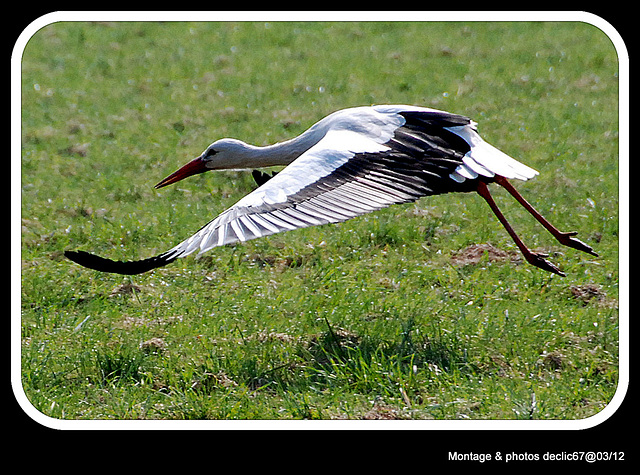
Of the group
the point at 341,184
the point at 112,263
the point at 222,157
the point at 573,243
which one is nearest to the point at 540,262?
the point at 573,243

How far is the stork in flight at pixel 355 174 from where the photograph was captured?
4.20 m

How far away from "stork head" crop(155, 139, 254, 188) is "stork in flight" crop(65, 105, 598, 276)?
0.02 m

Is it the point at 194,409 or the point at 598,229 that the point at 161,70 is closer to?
the point at 598,229

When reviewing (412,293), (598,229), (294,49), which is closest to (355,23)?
(294,49)

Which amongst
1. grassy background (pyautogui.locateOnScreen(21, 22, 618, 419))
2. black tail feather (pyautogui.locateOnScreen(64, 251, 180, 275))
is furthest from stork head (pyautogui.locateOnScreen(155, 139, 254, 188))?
black tail feather (pyautogui.locateOnScreen(64, 251, 180, 275))

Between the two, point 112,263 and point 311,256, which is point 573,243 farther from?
point 112,263

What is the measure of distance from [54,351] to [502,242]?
121 inches

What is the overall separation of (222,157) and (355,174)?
5.91 feet

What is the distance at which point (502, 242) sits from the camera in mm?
6117

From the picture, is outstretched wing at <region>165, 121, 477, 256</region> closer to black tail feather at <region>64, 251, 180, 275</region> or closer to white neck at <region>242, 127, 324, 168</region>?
black tail feather at <region>64, 251, 180, 275</region>

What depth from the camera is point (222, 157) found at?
627 cm

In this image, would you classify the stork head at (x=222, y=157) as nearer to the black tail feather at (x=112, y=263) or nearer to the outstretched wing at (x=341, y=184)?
the outstretched wing at (x=341, y=184)

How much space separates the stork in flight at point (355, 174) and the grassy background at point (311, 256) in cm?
57

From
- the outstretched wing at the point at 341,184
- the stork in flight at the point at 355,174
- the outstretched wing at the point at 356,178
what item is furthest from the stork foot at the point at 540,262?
the outstretched wing at the point at 341,184
